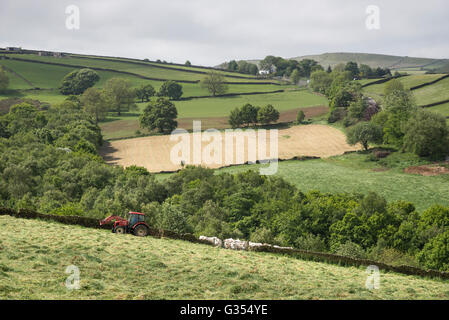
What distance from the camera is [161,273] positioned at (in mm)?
21656

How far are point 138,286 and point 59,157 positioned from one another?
62.1 m

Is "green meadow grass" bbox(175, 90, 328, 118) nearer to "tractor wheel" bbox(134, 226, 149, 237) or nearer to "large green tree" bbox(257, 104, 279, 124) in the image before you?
"large green tree" bbox(257, 104, 279, 124)

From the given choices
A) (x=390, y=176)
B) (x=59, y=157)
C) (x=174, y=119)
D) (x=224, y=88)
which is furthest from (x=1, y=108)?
(x=390, y=176)

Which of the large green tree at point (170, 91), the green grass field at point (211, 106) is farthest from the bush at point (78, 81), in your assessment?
the large green tree at point (170, 91)

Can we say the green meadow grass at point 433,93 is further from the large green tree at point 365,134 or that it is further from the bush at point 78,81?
the bush at point 78,81

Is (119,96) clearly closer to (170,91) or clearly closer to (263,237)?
(170,91)

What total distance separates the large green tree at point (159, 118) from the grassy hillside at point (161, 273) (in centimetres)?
9864

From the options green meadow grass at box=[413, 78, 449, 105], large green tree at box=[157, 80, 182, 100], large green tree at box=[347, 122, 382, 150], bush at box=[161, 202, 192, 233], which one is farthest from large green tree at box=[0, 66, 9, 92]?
green meadow grass at box=[413, 78, 449, 105]

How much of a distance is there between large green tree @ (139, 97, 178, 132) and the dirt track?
25.1 ft

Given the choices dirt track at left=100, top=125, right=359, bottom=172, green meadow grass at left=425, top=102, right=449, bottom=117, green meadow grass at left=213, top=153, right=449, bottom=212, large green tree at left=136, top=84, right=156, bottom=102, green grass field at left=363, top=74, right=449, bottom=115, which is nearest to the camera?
green meadow grass at left=213, top=153, right=449, bottom=212

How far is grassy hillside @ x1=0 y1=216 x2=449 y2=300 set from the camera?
18.0m

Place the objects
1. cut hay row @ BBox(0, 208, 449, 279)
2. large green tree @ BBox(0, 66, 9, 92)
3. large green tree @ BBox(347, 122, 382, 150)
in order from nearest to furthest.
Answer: cut hay row @ BBox(0, 208, 449, 279) < large green tree @ BBox(347, 122, 382, 150) < large green tree @ BBox(0, 66, 9, 92)

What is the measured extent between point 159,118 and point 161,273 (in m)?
109

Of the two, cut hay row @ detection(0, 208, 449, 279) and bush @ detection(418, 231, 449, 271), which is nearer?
cut hay row @ detection(0, 208, 449, 279)
